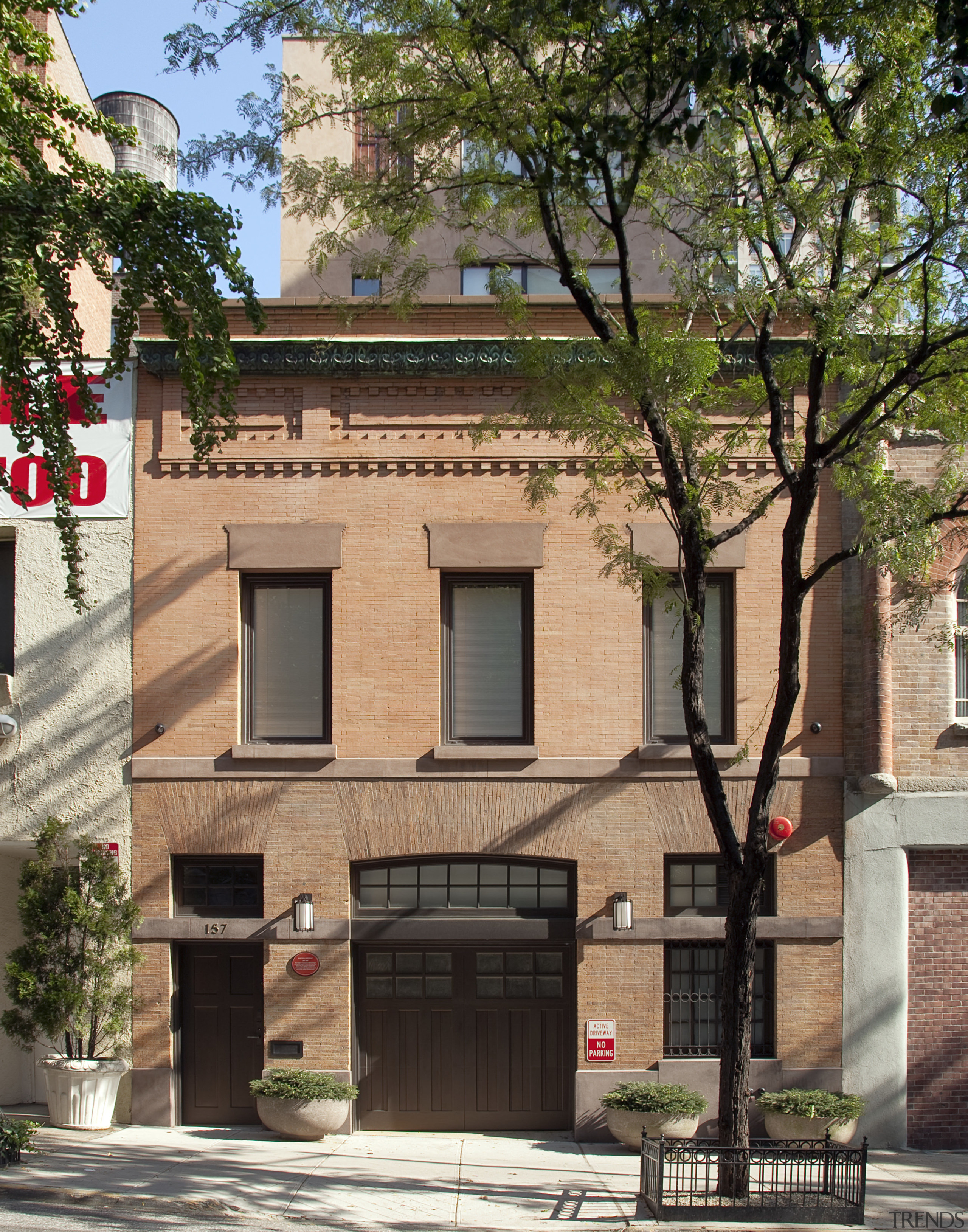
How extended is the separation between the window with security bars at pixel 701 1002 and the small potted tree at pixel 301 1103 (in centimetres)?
366

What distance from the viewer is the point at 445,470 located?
13.8 metres

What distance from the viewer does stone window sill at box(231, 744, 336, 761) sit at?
13281 millimetres

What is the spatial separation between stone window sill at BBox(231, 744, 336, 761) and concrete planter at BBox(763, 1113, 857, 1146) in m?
6.15

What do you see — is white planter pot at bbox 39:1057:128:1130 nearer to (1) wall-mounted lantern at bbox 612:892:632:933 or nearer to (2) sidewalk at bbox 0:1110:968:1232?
(2) sidewalk at bbox 0:1110:968:1232

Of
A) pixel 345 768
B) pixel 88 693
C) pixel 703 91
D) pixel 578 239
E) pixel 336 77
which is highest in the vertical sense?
pixel 336 77

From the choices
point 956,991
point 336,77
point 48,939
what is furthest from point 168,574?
point 956,991

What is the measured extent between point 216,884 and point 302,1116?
2739 millimetres

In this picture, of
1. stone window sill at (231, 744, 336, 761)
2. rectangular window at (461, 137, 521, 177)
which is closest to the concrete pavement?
stone window sill at (231, 744, 336, 761)

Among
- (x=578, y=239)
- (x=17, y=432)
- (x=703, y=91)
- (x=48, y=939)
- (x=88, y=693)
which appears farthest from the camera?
(x=88, y=693)

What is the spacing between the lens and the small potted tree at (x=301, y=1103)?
1234 centimetres

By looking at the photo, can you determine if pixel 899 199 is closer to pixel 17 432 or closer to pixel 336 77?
pixel 336 77

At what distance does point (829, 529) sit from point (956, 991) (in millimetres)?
5450

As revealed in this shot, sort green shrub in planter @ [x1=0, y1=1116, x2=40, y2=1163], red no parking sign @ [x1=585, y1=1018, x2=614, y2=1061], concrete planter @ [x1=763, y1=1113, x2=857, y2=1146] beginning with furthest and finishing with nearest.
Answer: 1. red no parking sign @ [x1=585, y1=1018, x2=614, y2=1061]
2. concrete planter @ [x1=763, y1=1113, x2=857, y2=1146]
3. green shrub in planter @ [x1=0, y1=1116, x2=40, y2=1163]

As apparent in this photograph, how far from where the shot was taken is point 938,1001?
13.3m
